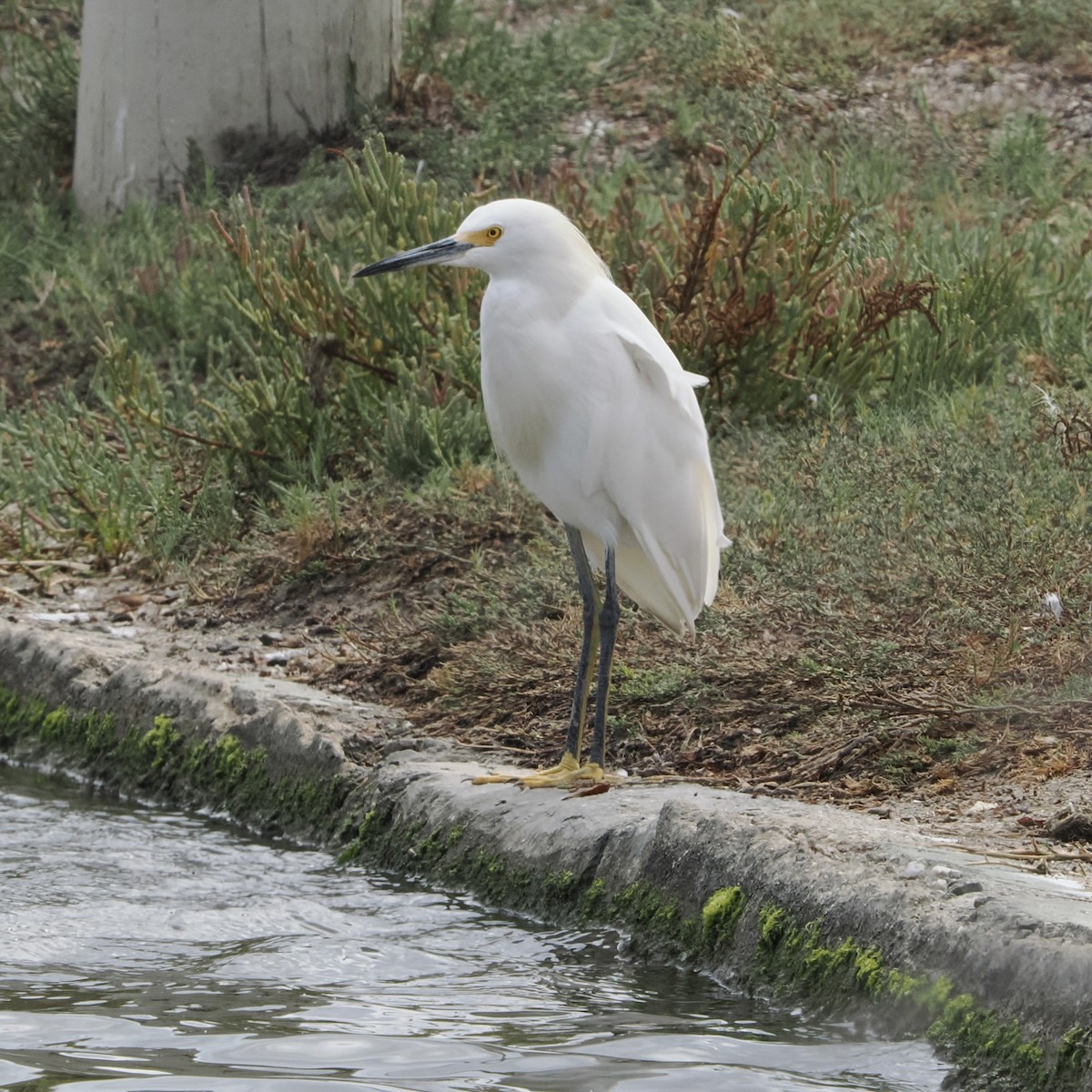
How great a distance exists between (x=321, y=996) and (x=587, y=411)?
1635 mm

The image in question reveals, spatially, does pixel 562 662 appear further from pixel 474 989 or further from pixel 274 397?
pixel 274 397

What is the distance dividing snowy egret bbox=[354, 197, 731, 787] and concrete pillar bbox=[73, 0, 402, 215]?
6.26m

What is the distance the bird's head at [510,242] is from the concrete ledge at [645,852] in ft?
4.32

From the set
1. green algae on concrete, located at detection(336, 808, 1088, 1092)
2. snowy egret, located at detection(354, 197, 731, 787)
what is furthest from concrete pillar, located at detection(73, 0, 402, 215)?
green algae on concrete, located at detection(336, 808, 1088, 1092)

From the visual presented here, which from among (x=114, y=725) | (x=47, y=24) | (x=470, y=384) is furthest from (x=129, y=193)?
(x=114, y=725)

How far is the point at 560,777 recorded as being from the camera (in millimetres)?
4262

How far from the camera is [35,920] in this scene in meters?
3.91

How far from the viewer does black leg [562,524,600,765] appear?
443 centimetres

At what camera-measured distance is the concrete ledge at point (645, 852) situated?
2816mm

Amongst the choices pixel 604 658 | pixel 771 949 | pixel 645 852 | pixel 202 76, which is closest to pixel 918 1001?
pixel 771 949

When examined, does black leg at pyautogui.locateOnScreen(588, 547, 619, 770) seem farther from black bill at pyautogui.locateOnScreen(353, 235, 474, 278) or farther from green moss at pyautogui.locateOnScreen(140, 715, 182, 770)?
green moss at pyautogui.locateOnScreen(140, 715, 182, 770)

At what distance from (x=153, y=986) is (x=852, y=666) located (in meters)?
2.06

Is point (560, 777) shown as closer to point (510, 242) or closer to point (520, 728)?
point (520, 728)

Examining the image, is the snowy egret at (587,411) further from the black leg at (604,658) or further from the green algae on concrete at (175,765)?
the green algae on concrete at (175,765)
